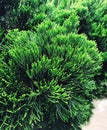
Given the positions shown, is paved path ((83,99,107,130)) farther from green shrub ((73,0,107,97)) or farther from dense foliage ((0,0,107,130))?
dense foliage ((0,0,107,130))

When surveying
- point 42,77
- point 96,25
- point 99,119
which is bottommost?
point 42,77

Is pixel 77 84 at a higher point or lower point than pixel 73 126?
higher

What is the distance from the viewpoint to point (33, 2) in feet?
21.2

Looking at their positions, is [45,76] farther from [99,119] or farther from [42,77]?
[99,119]

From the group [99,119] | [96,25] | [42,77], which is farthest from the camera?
[99,119]

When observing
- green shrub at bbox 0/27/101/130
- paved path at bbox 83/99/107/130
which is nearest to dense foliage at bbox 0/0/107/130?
green shrub at bbox 0/27/101/130

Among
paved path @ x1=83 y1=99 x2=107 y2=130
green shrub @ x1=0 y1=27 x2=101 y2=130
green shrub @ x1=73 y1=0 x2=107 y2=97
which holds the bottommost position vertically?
green shrub @ x1=0 y1=27 x2=101 y2=130

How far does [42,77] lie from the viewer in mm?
5223

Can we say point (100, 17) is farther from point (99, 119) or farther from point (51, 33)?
point (99, 119)

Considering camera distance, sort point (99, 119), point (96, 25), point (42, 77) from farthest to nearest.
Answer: point (99, 119) → point (96, 25) → point (42, 77)

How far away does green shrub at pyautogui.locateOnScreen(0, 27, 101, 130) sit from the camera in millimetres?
5078

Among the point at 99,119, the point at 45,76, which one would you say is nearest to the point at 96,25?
the point at 45,76

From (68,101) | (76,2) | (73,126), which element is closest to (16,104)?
(68,101)

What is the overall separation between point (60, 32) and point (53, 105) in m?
1.38
